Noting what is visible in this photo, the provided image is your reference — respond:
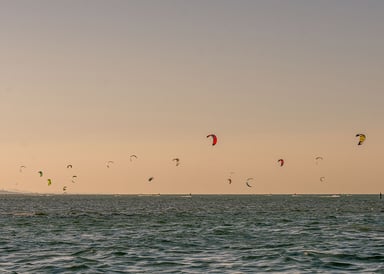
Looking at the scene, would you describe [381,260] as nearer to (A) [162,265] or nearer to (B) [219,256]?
(B) [219,256]

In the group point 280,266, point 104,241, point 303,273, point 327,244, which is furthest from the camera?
point 104,241

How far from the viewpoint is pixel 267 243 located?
1487 inches

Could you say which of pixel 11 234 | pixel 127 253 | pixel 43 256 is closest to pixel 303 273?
pixel 127 253

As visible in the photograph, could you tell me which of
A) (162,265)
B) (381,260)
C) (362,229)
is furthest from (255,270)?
(362,229)

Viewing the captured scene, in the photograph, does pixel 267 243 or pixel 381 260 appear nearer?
pixel 381 260

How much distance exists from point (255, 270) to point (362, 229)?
83.0 feet

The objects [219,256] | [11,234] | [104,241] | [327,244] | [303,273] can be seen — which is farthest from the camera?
[11,234]

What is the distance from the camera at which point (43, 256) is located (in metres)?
31.5

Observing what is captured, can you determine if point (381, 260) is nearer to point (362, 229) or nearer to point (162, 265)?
point (162, 265)

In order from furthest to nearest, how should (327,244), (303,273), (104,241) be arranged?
(104,241) < (327,244) < (303,273)

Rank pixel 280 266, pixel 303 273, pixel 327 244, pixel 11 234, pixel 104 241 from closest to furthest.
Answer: pixel 303 273 → pixel 280 266 → pixel 327 244 → pixel 104 241 → pixel 11 234

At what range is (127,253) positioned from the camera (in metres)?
32.6

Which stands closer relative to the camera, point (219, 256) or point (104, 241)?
point (219, 256)

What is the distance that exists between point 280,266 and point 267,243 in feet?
33.5
